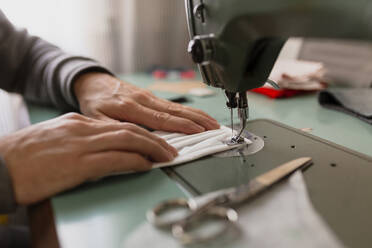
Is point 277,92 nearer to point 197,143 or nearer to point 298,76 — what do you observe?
point 298,76

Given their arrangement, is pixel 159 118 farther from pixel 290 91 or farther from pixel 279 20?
pixel 290 91

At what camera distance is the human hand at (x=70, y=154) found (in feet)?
1.38

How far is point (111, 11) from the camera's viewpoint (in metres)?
1.43

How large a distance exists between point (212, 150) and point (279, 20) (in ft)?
0.86

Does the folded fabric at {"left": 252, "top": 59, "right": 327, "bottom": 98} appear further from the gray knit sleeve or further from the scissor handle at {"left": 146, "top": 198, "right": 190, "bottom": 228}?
the scissor handle at {"left": 146, "top": 198, "right": 190, "bottom": 228}

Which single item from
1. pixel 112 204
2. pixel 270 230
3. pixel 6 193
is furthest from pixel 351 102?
pixel 6 193

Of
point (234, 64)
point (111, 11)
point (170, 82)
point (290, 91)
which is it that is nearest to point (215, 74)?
point (234, 64)

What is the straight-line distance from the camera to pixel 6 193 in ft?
1.31

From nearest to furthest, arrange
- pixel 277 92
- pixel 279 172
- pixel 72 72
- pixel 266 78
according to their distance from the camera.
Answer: pixel 279 172 < pixel 266 78 < pixel 72 72 < pixel 277 92

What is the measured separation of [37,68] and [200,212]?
833mm

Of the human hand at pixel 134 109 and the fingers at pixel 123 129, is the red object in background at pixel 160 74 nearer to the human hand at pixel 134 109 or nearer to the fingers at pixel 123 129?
the human hand at pixel 134 109

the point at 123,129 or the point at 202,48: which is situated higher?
the point at 202,48

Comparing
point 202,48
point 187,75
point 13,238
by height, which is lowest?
point 13,238

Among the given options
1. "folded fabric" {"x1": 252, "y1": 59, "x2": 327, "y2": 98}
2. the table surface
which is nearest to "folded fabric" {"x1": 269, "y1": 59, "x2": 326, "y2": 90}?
"folded fabric" {"x1": 252, "y1": 59, "x2": 327, "y2": 98}
